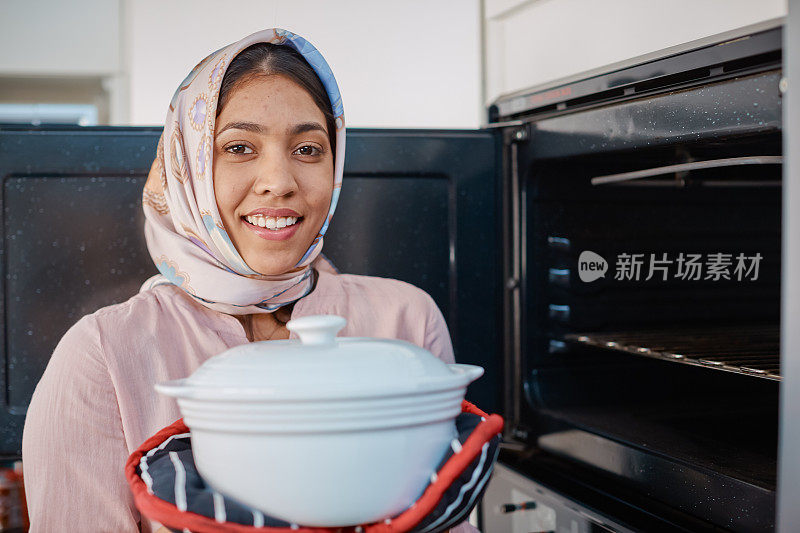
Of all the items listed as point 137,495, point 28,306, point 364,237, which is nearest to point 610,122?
point 364,237

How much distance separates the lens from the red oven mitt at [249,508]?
0.59 m

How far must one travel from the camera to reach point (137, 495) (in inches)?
24.5

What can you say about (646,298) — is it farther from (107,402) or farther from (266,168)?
(107,402)

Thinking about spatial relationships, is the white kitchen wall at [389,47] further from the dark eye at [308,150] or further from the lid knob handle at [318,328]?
the lid knob handle at [318,328]

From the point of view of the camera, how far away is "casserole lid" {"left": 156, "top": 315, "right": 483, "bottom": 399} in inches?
22.7

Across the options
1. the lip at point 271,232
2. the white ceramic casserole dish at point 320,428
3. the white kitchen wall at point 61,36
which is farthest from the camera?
the white kitchen wall at point 61,36

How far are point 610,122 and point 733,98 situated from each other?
0.22 meters

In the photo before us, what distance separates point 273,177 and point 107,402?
0.36 metres

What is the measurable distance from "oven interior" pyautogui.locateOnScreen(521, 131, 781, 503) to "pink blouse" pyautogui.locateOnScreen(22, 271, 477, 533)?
365mm

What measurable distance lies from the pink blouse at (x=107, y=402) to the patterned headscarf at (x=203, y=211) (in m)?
0.05

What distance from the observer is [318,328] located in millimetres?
643

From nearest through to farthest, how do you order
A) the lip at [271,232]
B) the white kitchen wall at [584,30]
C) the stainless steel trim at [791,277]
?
the stainless steel trim at [791,277] → the white kitchen wall at [584,30] → the lip at [271,232]

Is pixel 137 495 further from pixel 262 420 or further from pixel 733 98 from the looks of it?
pixel 733 98

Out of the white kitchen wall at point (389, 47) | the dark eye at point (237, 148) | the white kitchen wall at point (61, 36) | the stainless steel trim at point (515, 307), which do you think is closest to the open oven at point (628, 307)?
the stainless steel trim at point (515, 307)
